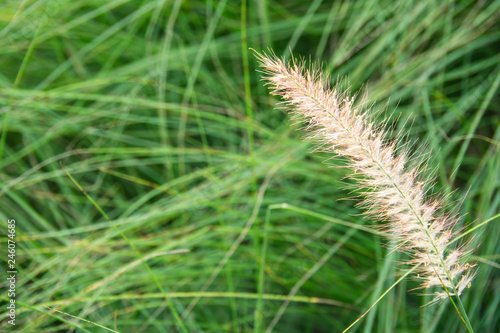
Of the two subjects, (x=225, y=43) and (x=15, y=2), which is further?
(x=225, y=43)

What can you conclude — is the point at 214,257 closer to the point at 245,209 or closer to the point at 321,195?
the point at 245,209

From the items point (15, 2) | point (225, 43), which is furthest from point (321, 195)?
point (15, 2)

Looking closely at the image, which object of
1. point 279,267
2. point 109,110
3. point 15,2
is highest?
point 15,2

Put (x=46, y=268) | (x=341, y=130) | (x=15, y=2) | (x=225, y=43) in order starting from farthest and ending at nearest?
(x=225, y=43)
(x=15, y=2)
(x=46, y=268)
(x=341, y=130)

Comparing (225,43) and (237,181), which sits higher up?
(225,43)

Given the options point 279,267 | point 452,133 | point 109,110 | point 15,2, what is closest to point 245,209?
point 279,267

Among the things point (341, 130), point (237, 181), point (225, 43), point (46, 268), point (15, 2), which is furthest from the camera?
point (225, 43)
